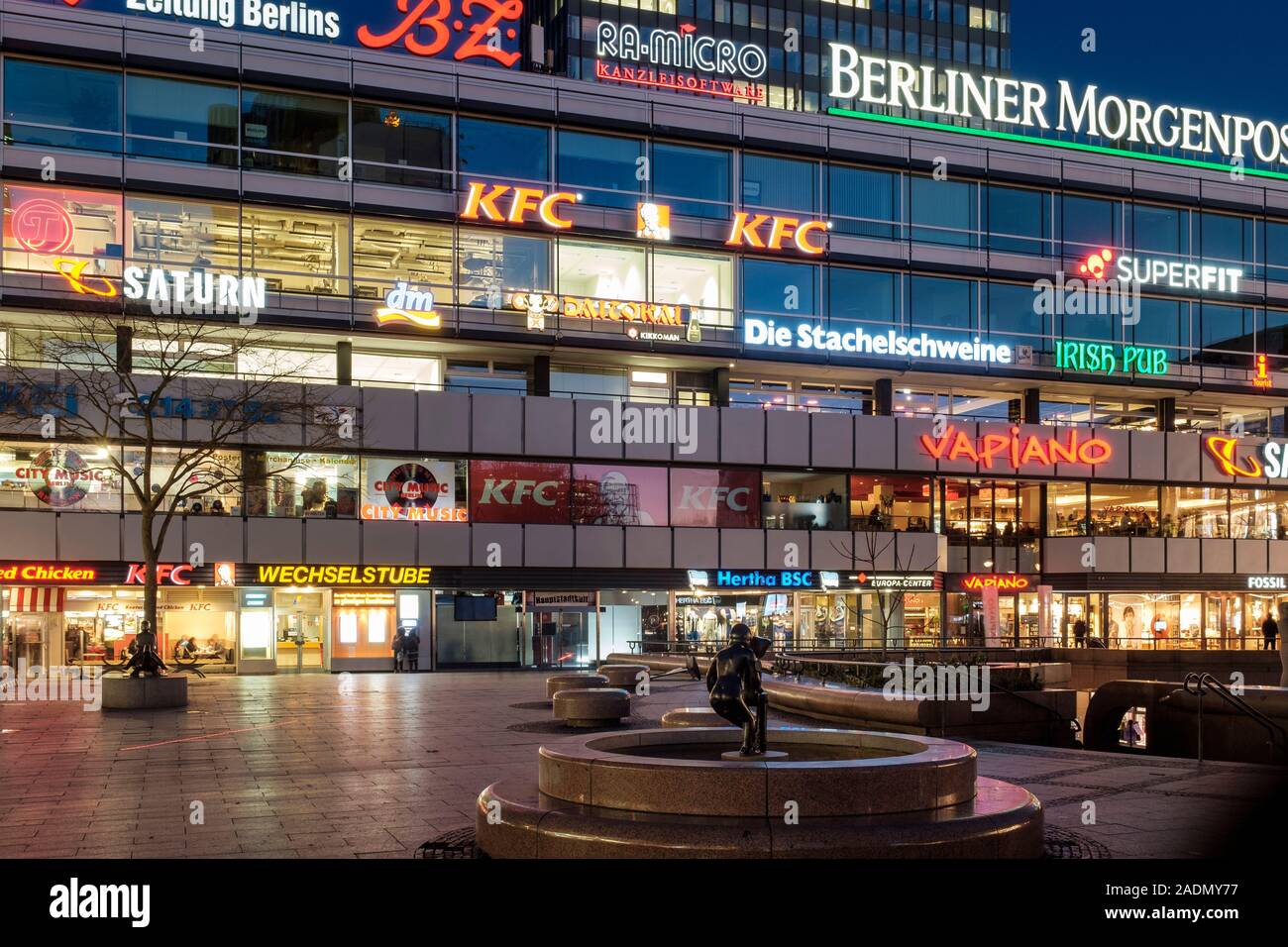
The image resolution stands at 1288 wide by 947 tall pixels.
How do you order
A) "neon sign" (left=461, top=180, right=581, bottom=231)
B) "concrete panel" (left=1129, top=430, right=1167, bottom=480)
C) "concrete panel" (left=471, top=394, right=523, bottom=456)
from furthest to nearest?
"concrete panel" (left=1129, top=430, right=1167, bottom=480)
"concrete panel" (left=471, top=394, right=523, bottom=456)
"neon sign" (left=461, top=180, right=581, bottom=231)

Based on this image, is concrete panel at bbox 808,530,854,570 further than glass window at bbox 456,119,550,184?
Yes

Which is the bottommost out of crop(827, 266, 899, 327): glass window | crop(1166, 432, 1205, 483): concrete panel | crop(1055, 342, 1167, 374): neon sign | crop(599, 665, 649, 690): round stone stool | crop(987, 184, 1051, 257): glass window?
crop(599, 665, 649, 690): round stone stool

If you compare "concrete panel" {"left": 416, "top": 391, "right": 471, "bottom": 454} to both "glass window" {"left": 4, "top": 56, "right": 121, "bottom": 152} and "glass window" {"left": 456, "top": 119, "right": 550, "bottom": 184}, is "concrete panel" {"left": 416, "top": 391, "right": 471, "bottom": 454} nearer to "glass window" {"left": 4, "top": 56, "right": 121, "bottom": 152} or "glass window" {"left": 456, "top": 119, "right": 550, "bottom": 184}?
"glass window" {"left": 456, "top": 119, "right": 550, "bottom": 184}

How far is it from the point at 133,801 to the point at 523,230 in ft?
108

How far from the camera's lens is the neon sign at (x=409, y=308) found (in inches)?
1679

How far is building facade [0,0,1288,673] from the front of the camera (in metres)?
40.6

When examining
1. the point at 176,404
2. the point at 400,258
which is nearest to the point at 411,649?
the point at 176,404

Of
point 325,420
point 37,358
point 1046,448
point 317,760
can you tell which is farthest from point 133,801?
point 1046,448

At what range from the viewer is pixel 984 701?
20.6 metres

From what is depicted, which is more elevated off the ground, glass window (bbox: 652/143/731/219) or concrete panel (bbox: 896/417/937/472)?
glass window (bbox: 652/143/731/219)

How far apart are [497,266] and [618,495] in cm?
945

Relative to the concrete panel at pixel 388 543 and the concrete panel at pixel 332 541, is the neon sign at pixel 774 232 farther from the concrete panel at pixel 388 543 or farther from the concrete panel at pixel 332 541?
the concrete panel at pixel 332 541

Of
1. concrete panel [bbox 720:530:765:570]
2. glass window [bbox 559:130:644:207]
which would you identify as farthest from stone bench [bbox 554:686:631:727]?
glass window [bbox 559:130:644:207]

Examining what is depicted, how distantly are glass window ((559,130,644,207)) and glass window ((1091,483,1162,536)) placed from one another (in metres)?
23.8
